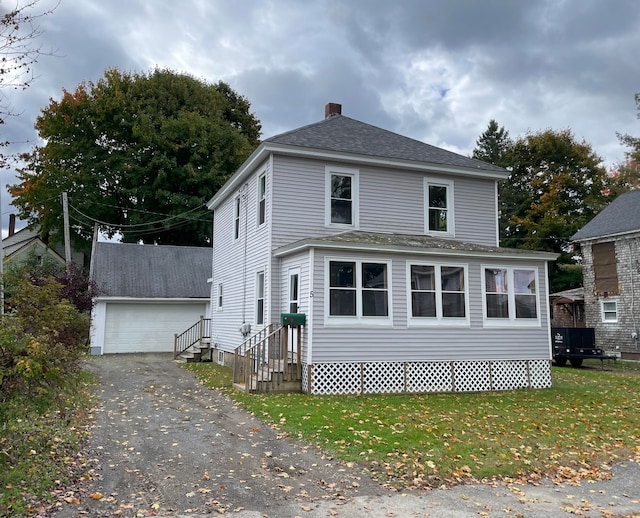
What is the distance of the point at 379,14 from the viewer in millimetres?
13500

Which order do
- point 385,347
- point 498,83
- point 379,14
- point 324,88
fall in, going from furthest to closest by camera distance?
point 324,88 → point 498,83 → point 379,14 → point 385,347

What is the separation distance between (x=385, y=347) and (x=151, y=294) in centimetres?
1547

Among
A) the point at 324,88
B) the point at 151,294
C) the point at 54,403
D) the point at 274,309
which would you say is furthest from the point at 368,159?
the point at 151,294

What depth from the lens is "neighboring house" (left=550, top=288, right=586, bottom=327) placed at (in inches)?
1089

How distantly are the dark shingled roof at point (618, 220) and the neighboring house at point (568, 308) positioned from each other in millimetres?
4198

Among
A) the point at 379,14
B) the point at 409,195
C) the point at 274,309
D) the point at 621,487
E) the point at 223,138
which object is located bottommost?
the point at 621,487

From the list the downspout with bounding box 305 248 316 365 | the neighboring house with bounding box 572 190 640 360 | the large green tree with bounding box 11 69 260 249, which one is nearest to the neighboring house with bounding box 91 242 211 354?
the large green tree with bounding box 11 69 260 249

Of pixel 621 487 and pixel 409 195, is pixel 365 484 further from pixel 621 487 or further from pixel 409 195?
pixel 409 195

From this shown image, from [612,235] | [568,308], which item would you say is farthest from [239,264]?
[568,308]

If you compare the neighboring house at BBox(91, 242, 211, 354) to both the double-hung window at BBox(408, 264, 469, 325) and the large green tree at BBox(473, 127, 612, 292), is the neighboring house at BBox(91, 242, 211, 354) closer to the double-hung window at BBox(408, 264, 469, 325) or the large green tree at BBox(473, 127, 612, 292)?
the double-hung window at BBox(408, 264, 469, 325)

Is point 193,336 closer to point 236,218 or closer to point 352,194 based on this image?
point 236,218

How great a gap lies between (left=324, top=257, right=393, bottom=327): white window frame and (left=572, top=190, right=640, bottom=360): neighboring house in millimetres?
15879

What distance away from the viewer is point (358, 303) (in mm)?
12359

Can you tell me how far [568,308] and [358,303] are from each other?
2177 centimetres
